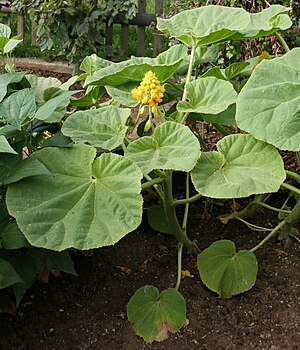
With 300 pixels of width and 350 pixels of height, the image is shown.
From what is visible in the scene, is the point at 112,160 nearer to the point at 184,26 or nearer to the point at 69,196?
the point at 69,196

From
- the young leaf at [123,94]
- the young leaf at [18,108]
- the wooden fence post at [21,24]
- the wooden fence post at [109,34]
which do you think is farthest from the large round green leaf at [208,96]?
the wooden fence post at [21,24]

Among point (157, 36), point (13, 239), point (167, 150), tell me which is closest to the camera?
point (13, 239)

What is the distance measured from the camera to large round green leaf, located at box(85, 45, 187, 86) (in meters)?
1.98

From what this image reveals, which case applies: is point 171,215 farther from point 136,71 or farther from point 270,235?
point 136,71

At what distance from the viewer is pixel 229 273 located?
79.8 inches

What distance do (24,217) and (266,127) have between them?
0.82m

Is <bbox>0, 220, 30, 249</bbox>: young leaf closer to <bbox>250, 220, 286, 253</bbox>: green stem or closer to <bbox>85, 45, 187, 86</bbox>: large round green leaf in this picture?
<bbox>85, 45, 187, 86</bbox>: large round green leaf

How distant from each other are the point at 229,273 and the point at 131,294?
1.25 feet

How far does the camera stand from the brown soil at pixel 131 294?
1894 millimetres

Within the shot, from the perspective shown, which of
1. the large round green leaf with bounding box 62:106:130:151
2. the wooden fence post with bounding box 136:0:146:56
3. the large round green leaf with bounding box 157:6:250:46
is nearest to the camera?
the large round green leaf with bounding box 62:106:130:151

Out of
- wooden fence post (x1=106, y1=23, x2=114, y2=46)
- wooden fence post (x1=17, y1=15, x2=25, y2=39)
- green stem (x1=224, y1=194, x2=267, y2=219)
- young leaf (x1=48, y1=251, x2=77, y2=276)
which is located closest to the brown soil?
green stem (x1=224, y1=194, x2=267, y2=219)

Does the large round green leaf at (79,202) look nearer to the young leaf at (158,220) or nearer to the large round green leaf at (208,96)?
the large round green leaf at (208,96)

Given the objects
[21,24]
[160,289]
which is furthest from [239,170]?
[21,24]

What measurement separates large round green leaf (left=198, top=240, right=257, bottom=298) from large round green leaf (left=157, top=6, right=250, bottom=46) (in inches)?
32.1
